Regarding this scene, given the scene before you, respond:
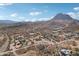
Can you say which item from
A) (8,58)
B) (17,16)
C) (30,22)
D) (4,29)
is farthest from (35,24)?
(8,58)

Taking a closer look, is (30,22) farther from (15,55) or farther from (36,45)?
(15,55)

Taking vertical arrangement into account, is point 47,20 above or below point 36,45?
above

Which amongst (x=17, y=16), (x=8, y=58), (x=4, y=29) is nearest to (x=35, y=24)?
(x=17, y=16)

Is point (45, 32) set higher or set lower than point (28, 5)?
lower

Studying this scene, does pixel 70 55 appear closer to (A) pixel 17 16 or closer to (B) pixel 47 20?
(B) pixel 47 20

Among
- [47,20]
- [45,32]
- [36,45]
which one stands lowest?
[36,45]

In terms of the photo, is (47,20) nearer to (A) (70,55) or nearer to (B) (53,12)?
(B) (53,12)

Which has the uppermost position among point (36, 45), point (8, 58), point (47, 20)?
point (47, 20)

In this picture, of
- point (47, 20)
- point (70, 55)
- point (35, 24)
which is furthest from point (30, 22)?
point (70, 55)
